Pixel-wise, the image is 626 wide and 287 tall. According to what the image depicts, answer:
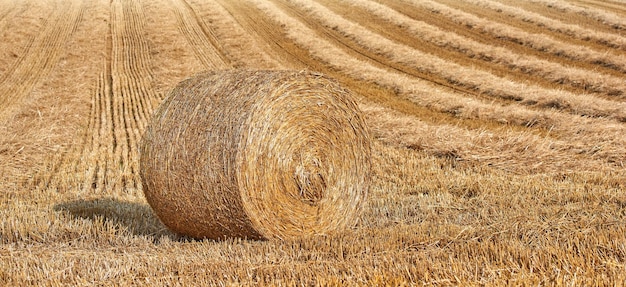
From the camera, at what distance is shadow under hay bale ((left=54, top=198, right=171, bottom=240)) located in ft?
21.2

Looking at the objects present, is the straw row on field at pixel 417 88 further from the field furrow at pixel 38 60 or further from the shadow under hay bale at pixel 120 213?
the shadow under hay bale at pixel 120 213

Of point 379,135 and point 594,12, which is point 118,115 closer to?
Answer: point 379,135

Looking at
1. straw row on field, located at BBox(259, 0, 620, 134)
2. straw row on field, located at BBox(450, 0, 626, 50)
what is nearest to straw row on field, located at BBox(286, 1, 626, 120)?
straw row on field, located at BBox(259, 0, 620, 134)

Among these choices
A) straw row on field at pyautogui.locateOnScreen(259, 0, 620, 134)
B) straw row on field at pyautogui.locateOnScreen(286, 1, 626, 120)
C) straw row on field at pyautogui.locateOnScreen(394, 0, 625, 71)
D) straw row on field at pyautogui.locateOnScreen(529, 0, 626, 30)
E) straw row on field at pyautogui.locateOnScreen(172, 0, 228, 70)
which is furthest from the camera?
straw row on field at pyautogui.locateOnScreen(529, 0, 626, 30)

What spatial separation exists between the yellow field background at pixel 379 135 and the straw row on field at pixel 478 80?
0.18 ft

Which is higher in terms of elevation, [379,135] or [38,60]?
[379,135]

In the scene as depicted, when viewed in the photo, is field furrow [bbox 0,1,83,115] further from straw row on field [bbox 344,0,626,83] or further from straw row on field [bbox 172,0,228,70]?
straw row on field [bbox 344,0,626,83]

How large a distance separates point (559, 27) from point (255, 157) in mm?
16465

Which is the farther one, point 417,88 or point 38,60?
point 38,60

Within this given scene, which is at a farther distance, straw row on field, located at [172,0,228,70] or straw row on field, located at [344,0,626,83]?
straw row on field, located at [172,0,228,70]

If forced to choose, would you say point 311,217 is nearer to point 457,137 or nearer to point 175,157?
point 175,157

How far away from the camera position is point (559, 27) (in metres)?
20.0

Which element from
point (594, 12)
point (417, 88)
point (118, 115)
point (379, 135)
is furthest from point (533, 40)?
point (118, 115)

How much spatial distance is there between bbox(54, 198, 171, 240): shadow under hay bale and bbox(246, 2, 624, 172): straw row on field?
568cm
